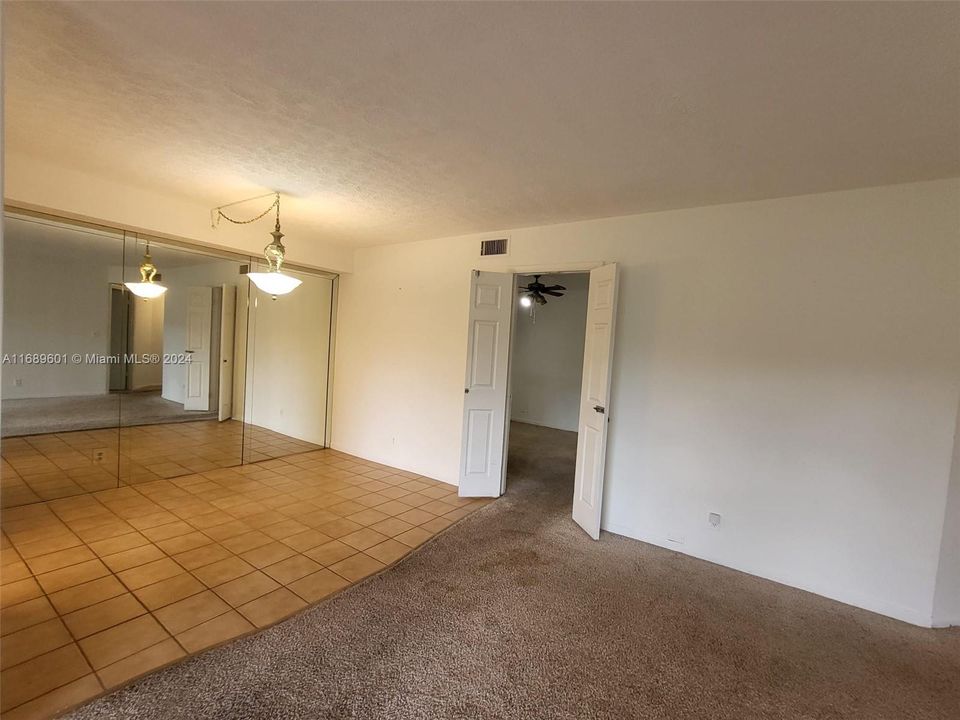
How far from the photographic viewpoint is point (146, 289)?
3.95 meters

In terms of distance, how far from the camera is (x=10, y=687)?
175 centimetres

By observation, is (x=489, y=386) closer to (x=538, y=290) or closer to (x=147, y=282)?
(x=538, y=290)

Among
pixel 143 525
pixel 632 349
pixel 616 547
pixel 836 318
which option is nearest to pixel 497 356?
pixel 632 349

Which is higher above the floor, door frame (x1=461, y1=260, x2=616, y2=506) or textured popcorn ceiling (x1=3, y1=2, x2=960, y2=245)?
textured popcorn ceiling (x1=3, y1=2, x2=960, y2=245)

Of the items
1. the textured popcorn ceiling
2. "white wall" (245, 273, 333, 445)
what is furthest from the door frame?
"white wall" (245, 273, 333, 445)

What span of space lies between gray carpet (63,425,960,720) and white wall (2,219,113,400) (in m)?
3.22

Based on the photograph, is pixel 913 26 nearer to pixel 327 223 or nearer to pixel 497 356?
pixel 497 356

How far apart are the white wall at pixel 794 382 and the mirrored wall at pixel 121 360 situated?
11.4 feet

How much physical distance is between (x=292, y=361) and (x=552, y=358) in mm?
4497

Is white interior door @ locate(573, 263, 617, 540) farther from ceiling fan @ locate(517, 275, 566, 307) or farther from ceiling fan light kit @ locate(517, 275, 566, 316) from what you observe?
ceiling fan @ locate(517, 275, 566, 307)

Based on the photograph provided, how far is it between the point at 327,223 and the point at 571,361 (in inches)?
194

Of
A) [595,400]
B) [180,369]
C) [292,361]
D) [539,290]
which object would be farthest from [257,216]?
[539,290]

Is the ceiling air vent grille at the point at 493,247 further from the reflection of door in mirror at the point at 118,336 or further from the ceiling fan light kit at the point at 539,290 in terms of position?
the reflection of door in mirror at the point at 118,336

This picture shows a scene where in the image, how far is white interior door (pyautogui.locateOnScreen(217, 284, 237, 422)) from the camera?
4.74 m
